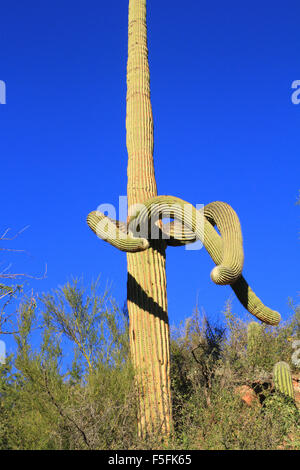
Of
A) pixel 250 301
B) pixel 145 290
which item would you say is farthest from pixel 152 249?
pixel 250 301

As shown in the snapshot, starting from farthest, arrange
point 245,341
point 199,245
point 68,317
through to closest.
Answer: point 245,341 → point 68,317 → point 199,245

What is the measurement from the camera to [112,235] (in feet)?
21.6

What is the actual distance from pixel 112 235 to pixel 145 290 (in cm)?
128

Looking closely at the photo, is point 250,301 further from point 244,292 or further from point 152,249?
point 152,249

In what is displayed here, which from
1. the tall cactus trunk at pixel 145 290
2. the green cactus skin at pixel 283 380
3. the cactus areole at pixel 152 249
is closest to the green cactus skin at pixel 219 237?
the cactus areole at pixel 152 249

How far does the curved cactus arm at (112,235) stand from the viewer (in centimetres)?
645

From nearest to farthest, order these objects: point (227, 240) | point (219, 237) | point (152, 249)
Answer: point (227, 240) < point (219, 237) < point (152, 249)

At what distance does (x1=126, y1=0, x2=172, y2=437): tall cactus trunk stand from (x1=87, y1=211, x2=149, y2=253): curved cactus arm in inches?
35.9

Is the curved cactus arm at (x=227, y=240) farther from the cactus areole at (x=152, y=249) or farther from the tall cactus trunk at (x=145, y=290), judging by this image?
the tall cactus trunk at (x=145, y=290)

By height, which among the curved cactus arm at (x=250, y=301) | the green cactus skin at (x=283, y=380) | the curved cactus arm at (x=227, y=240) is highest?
the curved cactus arm at (x=227, y=240)

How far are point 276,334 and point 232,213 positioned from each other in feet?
22.7
